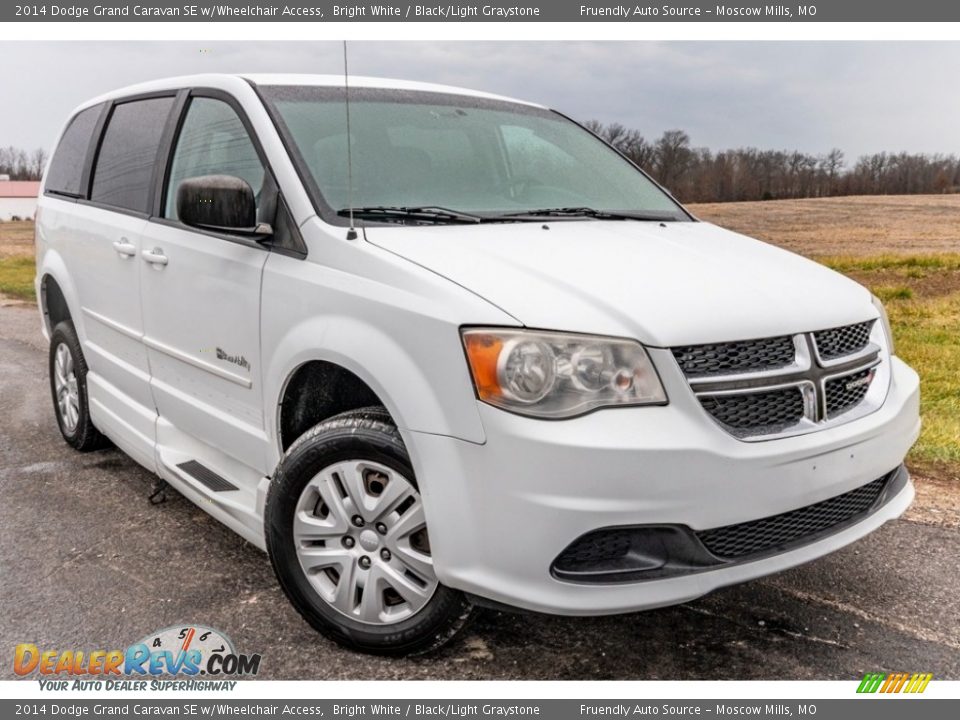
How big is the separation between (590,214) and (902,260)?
1228 cm

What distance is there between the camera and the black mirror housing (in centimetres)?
301

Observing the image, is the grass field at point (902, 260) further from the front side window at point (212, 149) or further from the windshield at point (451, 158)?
the front side window at point (212, 149)

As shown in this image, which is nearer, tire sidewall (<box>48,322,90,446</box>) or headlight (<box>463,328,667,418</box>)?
headlight (<box>463,328,667,418</box>)

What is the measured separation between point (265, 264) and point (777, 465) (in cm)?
178

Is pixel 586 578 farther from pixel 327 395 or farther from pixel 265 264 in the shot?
pixel 265 264

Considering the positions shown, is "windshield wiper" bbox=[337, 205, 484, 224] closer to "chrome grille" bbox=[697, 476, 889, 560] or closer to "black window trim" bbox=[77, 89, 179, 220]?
"chrome grille" bbox=[697, 476, 889, 560]

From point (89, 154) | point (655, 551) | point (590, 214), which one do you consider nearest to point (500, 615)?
point (655, 551)

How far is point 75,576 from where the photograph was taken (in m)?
3.50

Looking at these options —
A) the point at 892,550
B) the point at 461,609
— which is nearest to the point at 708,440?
the point at 461,609

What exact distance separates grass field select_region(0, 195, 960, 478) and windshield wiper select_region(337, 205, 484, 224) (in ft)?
5.95

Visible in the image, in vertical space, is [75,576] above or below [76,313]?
below

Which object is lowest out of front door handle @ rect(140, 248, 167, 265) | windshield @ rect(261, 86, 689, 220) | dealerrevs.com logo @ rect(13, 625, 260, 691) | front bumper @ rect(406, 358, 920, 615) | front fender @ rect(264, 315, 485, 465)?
dealerrevs.com logo @ rect(13, 625, 260, 691)

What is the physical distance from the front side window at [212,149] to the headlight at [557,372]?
1255 mm

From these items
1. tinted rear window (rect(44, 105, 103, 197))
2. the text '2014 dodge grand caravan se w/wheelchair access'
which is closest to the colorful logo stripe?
the text '2014 dodge grand caravan se w/wheelchair access'
